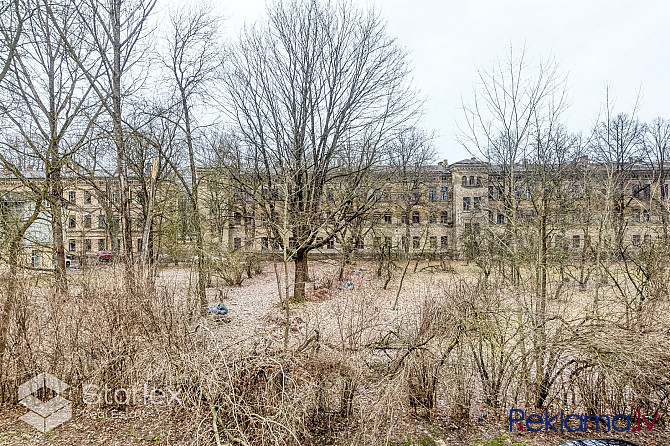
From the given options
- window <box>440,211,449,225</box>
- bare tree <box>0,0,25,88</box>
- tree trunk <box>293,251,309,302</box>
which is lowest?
tree trunk <box>293,251,309,302</box>

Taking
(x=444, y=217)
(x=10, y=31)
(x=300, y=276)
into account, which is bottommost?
(x=300, y=276)

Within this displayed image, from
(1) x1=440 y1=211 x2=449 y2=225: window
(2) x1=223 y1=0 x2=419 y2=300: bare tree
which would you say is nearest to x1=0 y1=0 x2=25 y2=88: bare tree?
(2) x1=223 y1=0 x2=419 y2=300: bare tree

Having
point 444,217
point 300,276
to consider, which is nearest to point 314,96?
point 300,276

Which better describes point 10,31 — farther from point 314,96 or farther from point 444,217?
point 444,217

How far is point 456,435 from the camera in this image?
5617 millimetres

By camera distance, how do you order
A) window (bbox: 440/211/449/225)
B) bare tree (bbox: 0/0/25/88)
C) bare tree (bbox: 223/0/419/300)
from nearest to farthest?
bare tree (bbox: 0/0/25/88) → bare tree (bbox: 223/0/419/300) → window (bbox: 440/211/449/225)

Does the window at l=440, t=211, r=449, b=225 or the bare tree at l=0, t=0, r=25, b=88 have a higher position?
the bare tree at l=0, t=0, r=25, b=88

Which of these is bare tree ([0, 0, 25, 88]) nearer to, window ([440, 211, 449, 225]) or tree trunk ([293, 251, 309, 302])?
tree trunk ([293, 251, 309, 302])

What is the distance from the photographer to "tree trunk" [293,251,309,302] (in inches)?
589

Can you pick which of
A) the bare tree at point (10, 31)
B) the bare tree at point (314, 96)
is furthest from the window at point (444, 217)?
the bare tree at point (10, 31)

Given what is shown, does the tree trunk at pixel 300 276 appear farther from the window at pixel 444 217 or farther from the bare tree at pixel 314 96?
the window at pixel 444 217

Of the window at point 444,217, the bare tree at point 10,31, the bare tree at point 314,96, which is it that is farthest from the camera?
the window at point 444,217

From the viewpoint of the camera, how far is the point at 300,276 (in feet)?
52.5

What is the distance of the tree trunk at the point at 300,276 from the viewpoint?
589 inches
